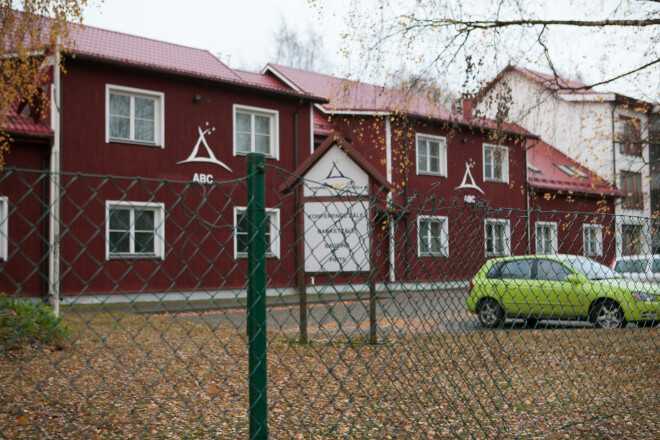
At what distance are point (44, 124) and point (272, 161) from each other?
23.1ft

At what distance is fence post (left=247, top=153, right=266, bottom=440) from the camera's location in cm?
255

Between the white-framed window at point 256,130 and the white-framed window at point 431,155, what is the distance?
6.27 m

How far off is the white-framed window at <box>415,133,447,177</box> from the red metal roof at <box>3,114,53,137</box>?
13.5 metres


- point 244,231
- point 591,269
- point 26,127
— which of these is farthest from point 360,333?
point 26,127

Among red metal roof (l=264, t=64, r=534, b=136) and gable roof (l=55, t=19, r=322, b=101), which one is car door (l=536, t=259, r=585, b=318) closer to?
red metal roof (l=264, t=64, r=534, b=136)

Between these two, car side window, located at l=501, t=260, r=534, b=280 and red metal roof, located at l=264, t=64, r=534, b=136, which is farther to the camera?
red metal roof, located at l=264, t=64, r=534, b=136

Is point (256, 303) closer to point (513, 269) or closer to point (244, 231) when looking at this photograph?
point (513, 269)

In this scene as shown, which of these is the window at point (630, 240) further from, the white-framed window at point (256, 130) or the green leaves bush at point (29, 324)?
the white-framed window at point (256, 130)

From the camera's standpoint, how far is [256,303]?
8.39 feet

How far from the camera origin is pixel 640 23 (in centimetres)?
804

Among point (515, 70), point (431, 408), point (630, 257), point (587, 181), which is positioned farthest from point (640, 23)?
point (587, 181)

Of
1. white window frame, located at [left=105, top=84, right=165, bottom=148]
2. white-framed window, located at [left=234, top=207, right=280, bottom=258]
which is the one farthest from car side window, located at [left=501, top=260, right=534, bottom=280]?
white window frame, located at [left=105, top=84, right=165, bottom=148]

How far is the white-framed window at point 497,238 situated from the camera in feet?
13.9

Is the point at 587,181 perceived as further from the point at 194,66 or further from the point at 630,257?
the point at 630,257
